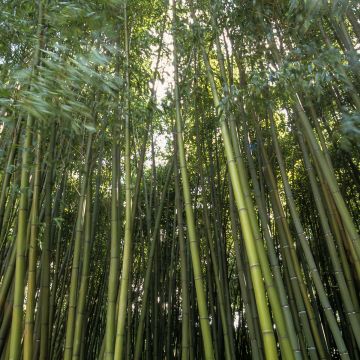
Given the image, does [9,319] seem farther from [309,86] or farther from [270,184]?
[309,86]

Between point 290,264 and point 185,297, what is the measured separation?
733mm

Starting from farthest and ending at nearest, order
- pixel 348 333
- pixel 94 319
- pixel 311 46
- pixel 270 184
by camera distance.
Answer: pixel 94 319
pixel 348 333
pixel 270 184
pixel 311 46

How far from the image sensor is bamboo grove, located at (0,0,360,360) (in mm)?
2012

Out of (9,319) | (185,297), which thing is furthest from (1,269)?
(185,297)

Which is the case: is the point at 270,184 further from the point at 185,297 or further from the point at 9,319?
the point at 9,319

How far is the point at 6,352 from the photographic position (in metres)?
2.12

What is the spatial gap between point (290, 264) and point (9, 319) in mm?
1748

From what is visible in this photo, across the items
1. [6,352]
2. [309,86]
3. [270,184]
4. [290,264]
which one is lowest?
[6,352]

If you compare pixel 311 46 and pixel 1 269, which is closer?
pixel 311 46

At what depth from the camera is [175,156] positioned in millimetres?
3357

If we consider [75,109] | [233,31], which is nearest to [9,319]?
[75,109]

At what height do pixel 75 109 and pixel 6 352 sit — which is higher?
pixel 75 109

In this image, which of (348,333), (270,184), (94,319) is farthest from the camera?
(94,319)

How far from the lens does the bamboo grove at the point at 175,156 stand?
2.01m
